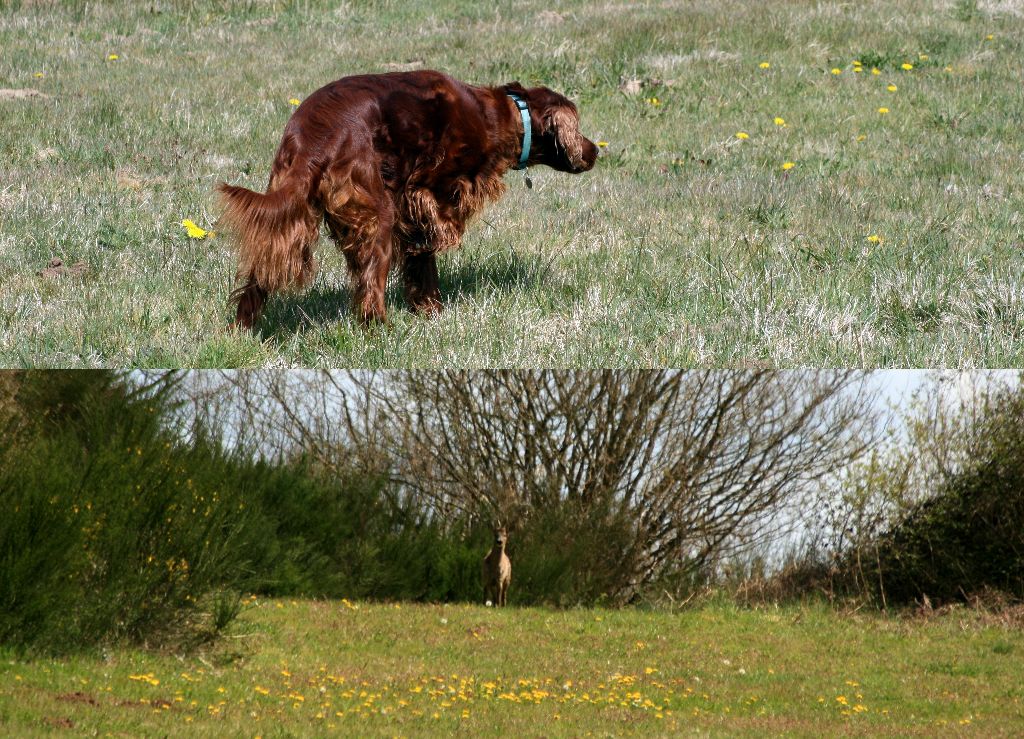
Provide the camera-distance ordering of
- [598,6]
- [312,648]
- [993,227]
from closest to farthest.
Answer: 1. [993,227]
2. [312,648]
3. [598,6]

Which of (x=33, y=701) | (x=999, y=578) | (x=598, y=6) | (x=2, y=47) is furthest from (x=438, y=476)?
(x=598, y=6)

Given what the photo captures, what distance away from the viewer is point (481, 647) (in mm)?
7906

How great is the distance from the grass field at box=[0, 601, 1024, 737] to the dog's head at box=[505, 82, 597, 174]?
2991mm

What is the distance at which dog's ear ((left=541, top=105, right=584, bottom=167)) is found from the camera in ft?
18.4

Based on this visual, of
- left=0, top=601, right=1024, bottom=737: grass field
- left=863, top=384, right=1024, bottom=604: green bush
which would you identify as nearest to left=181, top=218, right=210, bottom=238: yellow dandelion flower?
left=0, top=601, right=1024, bottom=737: grass field

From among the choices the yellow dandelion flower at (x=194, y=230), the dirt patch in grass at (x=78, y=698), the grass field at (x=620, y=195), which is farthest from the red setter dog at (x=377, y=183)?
the dirt patch in grass at (x=78, y=698)

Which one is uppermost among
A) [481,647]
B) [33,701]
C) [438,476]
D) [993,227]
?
[993,227]

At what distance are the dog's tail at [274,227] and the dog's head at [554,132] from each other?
4.63ft

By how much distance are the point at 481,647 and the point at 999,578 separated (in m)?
4.04

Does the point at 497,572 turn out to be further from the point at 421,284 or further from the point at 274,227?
the point at 274,227

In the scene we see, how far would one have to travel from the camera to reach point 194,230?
6453mm

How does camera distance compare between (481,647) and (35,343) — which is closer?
(35,343)

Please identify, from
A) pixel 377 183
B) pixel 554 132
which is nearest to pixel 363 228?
pixel 377 183

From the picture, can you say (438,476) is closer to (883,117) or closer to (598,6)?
(883,117)
